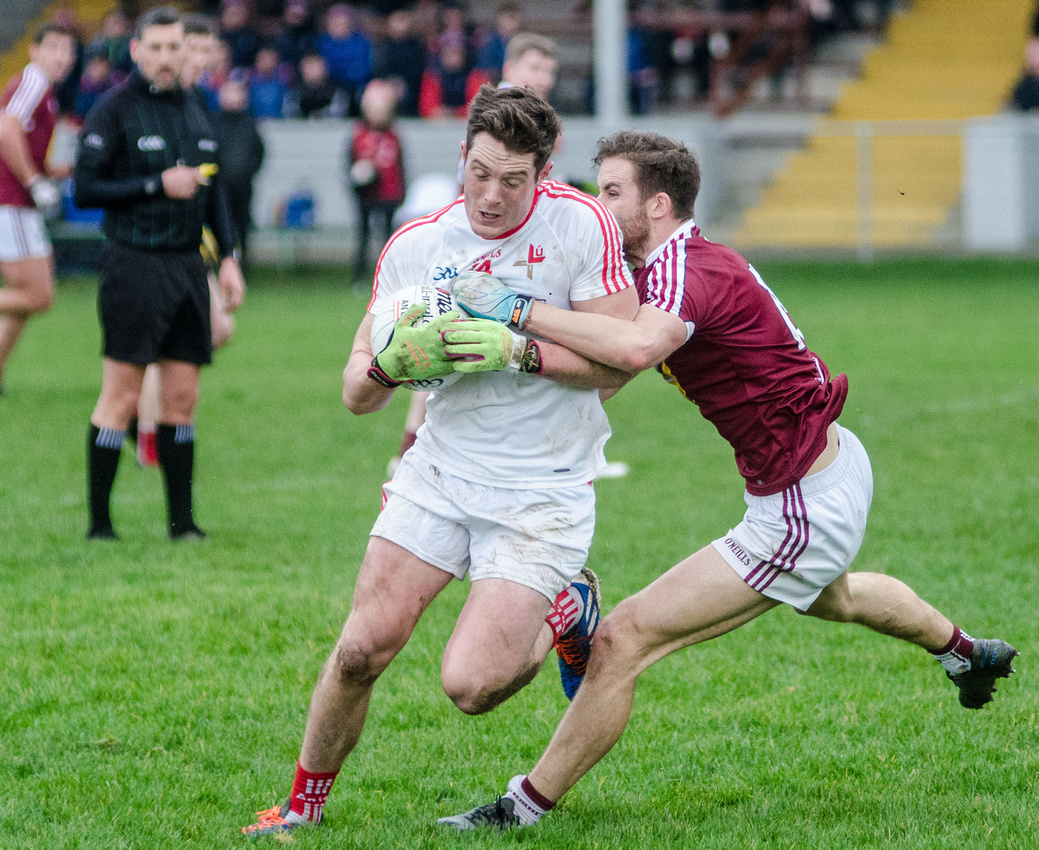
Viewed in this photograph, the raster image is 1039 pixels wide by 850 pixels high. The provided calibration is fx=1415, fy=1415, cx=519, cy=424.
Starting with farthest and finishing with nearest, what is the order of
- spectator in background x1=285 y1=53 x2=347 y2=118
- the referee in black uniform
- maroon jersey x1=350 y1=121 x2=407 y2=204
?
spectator in background x1=285 y1=53 x2=347 y2=118 < maroon jersey x1=350 y1=121 x2=407 y2=204 < the referee in black uniform

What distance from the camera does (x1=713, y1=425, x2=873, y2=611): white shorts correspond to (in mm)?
4062

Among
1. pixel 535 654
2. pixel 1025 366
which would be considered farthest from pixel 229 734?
pixel 1025 366

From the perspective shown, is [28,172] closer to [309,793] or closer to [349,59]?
[309,793]

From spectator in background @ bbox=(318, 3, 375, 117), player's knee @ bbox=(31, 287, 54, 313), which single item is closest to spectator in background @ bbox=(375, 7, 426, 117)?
spectator in background @ bbox=(318, 3, 375, 117)

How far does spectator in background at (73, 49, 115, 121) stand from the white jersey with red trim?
1976 cm

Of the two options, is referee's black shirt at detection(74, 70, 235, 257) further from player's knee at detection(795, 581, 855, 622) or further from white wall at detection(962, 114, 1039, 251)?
white wall at detection(962, 114, 1039, 251)

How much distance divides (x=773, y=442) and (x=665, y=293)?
585 mm

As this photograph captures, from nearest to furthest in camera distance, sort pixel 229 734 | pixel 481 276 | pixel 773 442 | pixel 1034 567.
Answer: pixel 481 276 → pixel 773 442 → pixel 229 734 → pixel 1034 567

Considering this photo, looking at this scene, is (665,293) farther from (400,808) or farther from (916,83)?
(916,83)

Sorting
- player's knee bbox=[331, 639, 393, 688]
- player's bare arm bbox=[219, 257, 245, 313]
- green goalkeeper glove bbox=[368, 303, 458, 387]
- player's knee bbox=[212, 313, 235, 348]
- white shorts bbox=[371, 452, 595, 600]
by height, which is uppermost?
green goalkeeper glove bbox=[368, 303, 458, 387]

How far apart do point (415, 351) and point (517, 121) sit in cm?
66

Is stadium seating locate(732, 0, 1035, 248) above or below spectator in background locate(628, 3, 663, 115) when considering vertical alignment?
below

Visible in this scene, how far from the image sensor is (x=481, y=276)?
149 inches

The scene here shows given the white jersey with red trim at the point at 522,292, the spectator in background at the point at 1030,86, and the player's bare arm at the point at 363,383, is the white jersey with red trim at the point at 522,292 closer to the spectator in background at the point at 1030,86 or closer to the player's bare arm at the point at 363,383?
the player's bare arm at the point at 363,383
